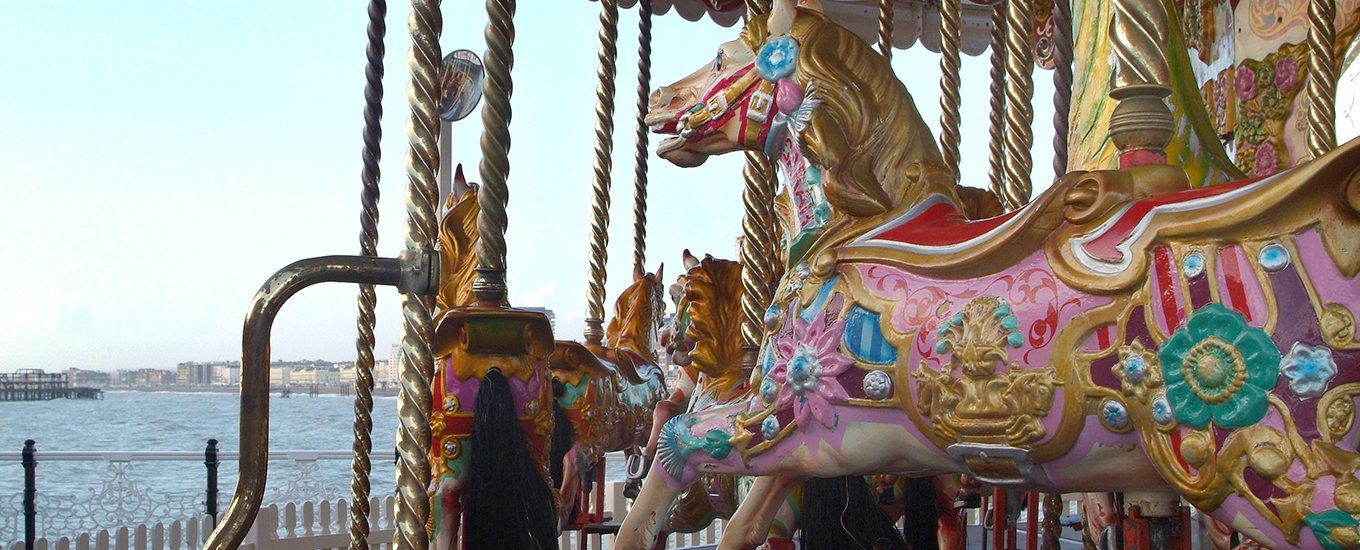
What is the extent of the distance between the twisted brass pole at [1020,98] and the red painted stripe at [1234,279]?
66.1 inches

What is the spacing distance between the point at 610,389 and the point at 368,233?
2.91 metres

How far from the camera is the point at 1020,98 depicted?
12.4 ft

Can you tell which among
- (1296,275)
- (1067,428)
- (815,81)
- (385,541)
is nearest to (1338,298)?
(1296,275)

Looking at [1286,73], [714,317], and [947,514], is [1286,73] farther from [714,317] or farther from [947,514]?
A: [714,317]

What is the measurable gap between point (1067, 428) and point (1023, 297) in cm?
24

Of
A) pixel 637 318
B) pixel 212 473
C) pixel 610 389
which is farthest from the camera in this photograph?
pixel 212 473

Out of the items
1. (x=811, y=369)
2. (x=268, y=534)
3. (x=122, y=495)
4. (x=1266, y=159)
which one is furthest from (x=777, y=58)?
(x=122, y=495)

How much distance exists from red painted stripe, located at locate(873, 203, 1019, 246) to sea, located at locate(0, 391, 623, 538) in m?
3.49

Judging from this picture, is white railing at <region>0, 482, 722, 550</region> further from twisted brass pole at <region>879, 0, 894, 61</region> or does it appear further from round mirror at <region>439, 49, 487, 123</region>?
twisted brass pole at <region>879, 0, 894, 61</region>

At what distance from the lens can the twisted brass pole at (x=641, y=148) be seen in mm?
5301

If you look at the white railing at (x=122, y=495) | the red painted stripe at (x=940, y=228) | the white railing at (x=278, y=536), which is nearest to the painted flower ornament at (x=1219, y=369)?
the red painted stripe at (x=940, y=228)

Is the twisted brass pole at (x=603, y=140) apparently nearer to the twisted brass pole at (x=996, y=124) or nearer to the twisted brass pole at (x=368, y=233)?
the twisted brass pole at (x=996, y=124)

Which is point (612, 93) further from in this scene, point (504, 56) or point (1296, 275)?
point (1296, 275)

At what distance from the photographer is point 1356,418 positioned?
183 cm
